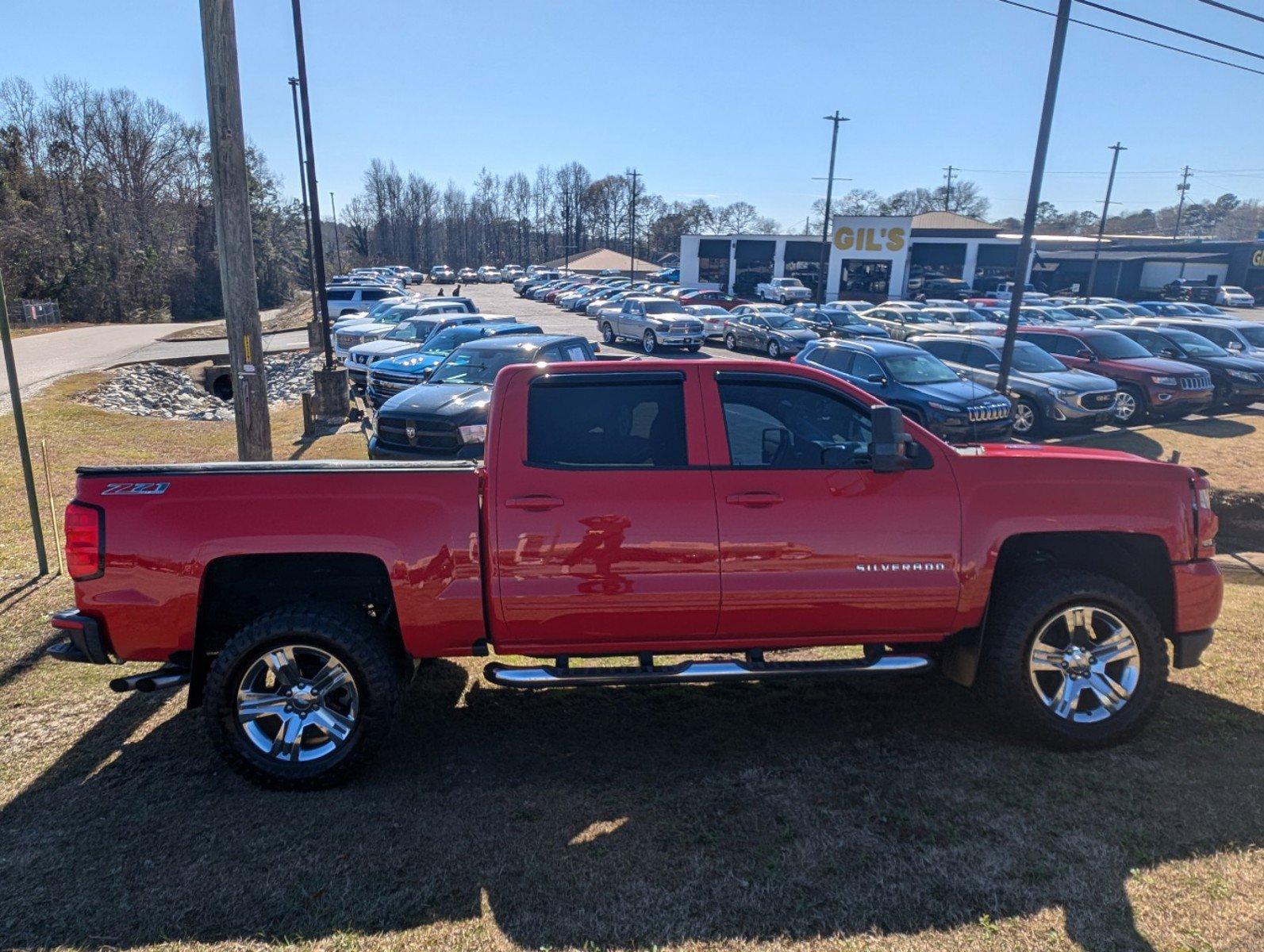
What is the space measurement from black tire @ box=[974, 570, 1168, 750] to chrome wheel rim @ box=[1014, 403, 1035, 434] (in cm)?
1183

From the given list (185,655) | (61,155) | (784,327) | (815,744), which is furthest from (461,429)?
(61,155)

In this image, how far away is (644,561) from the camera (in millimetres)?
3975

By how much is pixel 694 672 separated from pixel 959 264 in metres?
61.3

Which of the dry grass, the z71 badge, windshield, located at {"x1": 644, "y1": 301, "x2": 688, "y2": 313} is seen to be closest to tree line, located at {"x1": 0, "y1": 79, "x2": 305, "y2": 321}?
the dry grass

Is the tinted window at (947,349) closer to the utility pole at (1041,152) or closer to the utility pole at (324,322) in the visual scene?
the utility pole at (1041,152)

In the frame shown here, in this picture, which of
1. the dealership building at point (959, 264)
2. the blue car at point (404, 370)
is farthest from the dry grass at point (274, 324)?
the dealership building at point (959, 264)

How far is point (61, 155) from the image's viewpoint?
5097 centimetres

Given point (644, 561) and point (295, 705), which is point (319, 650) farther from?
point (644, 561)

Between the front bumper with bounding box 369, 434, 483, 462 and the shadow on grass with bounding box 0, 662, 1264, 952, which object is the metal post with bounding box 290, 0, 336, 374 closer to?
the front bumper with bounding box 369, 434, 483, 462

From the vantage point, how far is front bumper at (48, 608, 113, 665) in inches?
153

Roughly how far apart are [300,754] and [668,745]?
183 centimetres

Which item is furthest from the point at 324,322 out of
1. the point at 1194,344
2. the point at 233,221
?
the point at 1194,344

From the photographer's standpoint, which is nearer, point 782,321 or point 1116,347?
point 1116,347

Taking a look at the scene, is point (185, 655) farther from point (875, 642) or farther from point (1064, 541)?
point (1064, 541)
